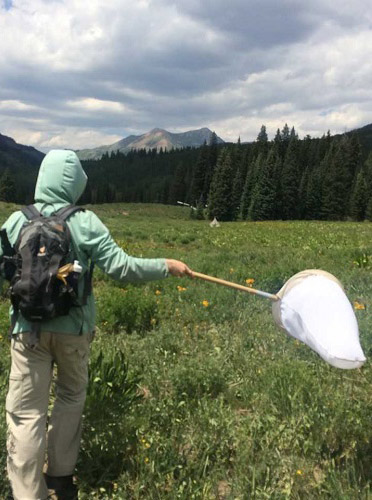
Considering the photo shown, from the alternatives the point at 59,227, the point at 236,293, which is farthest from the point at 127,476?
the point at 236,293

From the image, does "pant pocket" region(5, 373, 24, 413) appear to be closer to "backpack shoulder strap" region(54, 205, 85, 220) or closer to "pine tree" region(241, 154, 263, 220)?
"backpack shoulder strap" region(54, 205, 85, 220)

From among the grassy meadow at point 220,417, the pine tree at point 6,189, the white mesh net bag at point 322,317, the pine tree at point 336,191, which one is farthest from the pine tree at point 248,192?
the white mesh net bag at point 322,317

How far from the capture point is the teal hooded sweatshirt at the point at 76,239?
2695mm

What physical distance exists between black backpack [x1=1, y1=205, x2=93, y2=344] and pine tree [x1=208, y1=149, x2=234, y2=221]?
81743 millimetres

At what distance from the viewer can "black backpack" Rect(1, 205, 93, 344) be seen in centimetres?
250

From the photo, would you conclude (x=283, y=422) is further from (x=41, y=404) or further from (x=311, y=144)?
(x=311, y=144)

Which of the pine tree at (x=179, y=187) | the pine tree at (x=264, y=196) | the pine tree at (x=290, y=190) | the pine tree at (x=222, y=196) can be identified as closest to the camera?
the pine tree at (x=264, y=196)

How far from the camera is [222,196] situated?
83938 millimetres

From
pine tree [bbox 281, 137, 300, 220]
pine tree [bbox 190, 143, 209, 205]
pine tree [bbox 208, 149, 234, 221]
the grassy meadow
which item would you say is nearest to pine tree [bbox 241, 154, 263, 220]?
pine tree [bbox 208, 149, 234, 221]

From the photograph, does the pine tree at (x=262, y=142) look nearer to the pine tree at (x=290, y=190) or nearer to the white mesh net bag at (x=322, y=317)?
the pine tree at (x=290, y=190)

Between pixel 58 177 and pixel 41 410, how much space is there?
59.3 inches

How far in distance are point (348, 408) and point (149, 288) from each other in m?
4.48

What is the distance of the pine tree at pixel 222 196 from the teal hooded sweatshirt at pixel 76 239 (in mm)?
81525

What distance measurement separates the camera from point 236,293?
6723mm
